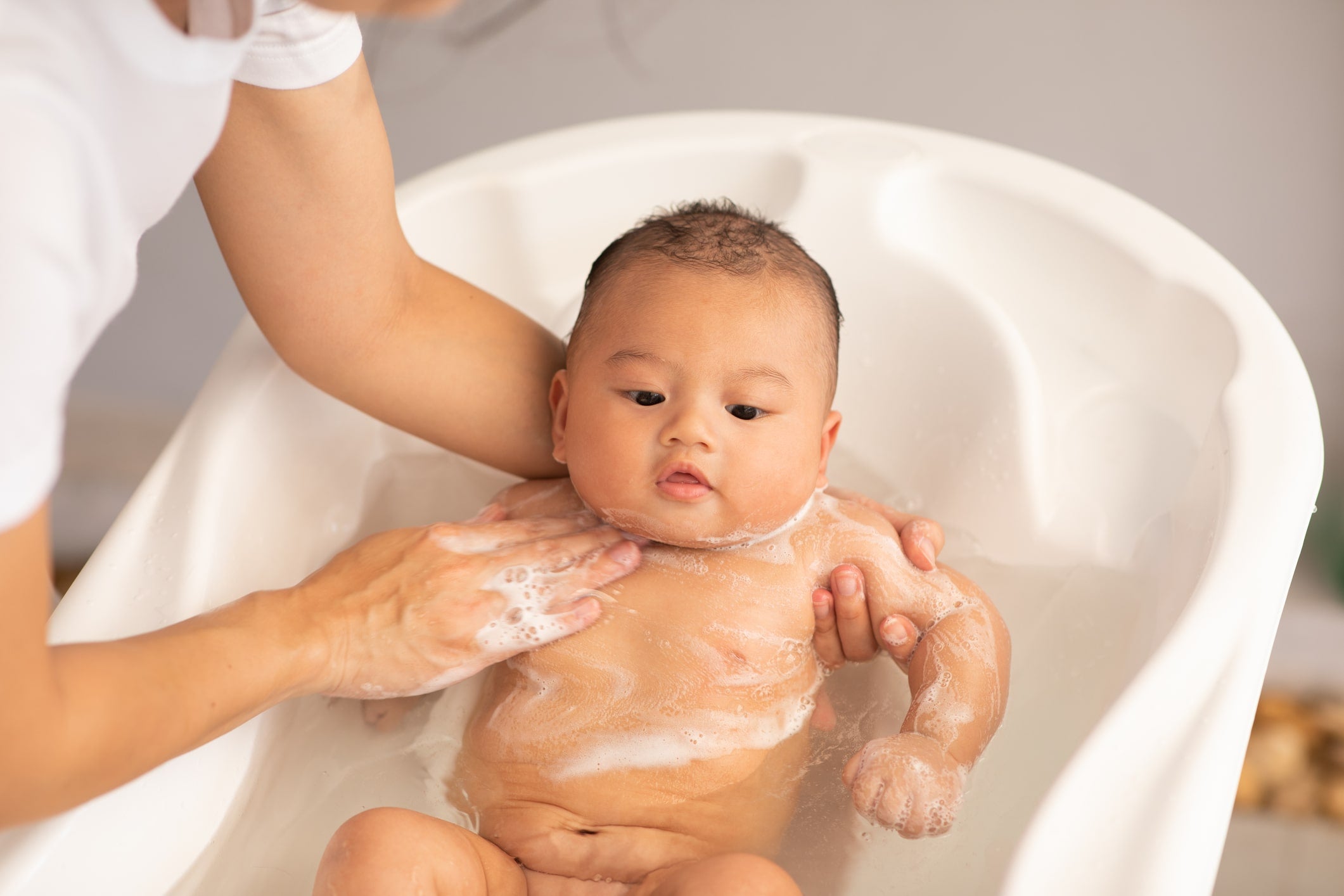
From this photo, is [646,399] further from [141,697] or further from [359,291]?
[141,697]

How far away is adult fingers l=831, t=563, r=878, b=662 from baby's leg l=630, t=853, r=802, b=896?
279 millimetres

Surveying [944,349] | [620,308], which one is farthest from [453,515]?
[944,349]

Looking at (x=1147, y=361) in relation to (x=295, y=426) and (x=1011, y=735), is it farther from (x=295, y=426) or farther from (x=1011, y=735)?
(x=295, y=426)

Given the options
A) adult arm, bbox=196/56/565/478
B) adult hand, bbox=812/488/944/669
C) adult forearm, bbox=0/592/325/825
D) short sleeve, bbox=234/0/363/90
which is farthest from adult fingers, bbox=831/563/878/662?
short sleeve, bbox=234/0/363/90

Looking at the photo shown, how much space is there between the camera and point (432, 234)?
1.30m

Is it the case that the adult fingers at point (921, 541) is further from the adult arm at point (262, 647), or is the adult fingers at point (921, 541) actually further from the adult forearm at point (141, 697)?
the adult forearm at point (141, 697)

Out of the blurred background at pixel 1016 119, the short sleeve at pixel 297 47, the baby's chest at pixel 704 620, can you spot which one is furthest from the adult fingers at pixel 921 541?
the blurred background at pixel 1016 119

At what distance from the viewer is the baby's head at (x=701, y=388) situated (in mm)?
943

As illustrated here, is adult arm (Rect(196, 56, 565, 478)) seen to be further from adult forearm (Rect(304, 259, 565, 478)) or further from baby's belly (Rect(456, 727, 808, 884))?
Answer: baby's belly (Rect(456, 727, 808, 884))

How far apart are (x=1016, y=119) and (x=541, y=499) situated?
1.20 metres

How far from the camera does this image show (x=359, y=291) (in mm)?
986

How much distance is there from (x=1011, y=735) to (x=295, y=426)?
74 cm

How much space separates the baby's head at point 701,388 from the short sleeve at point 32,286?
51 cm

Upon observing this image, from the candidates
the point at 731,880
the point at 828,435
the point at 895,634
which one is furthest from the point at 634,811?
the point at 828,435
